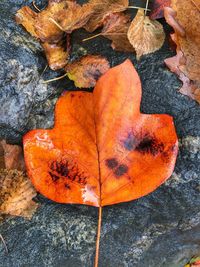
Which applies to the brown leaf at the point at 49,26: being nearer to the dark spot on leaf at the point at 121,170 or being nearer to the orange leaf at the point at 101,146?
the orange leaf at the point at 101,146

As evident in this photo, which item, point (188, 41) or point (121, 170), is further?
point (188, 41)

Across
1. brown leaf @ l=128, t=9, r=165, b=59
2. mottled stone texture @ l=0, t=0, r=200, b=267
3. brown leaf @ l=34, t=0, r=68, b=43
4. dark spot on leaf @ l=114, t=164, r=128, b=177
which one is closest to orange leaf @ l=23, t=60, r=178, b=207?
dark spot on leaf @ l=114, t=164, r=128, b=177

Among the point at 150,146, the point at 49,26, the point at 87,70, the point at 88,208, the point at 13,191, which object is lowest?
the point at 88,208

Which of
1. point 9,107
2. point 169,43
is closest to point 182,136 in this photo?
point 169,43

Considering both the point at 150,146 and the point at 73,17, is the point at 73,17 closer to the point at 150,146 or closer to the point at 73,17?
the point at 73,17

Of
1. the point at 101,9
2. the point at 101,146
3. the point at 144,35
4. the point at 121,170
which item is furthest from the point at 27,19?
the point at 121,170

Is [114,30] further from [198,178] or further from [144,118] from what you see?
[198,178]

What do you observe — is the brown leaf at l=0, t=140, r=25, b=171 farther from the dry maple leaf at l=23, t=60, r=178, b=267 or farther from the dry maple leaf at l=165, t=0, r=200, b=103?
the dry maple leaf at l=165, t=0, r=200, b=103
